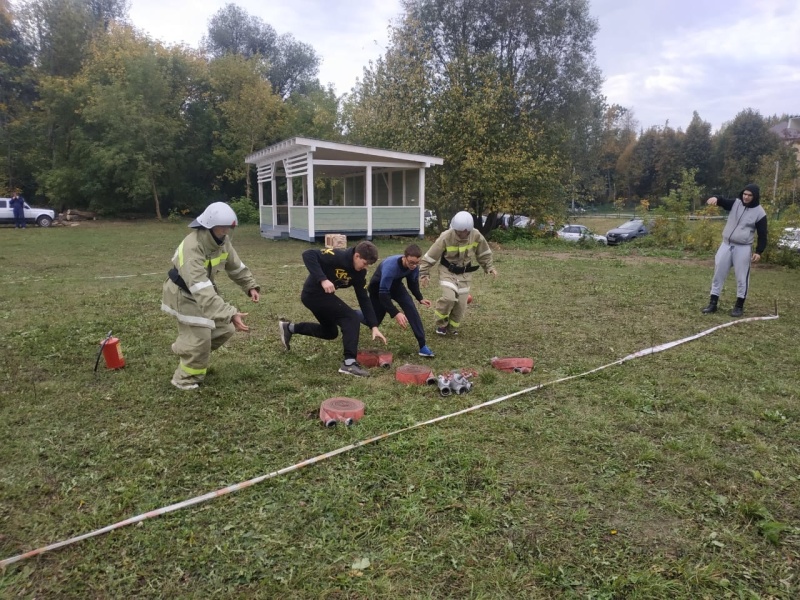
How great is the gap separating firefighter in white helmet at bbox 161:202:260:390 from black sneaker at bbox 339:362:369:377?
1052mm

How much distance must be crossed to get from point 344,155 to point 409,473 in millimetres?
17111

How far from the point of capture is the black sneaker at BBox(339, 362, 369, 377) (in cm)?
495

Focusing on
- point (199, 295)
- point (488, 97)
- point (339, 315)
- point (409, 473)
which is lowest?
point (409, 473)

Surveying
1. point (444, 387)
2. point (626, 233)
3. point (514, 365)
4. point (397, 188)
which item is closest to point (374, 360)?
point (444, 387)

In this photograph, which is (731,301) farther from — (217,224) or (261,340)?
(217,224)

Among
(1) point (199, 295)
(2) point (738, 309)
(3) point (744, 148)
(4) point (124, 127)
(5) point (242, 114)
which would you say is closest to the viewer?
(1) point (199, 295)

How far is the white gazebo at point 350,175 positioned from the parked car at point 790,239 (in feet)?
35.8

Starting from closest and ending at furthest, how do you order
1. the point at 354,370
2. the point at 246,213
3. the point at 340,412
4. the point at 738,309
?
1. the point at 340,412
2. the point at 354,370
3. the point at 738,309
4. the point at 246,213

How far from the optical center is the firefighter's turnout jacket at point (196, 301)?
13.9 ft

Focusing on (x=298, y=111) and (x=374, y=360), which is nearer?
(x=374, y=360)

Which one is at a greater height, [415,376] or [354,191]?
[354,191]

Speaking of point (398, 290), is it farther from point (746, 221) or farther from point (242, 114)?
point (242, 114)

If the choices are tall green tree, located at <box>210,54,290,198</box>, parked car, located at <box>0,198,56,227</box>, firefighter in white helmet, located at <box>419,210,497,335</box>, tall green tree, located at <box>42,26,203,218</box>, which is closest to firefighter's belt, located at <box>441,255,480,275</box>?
firefighter in white helmet, located at <box>419,210,497,335</box>

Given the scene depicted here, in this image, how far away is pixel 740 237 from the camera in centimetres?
739
